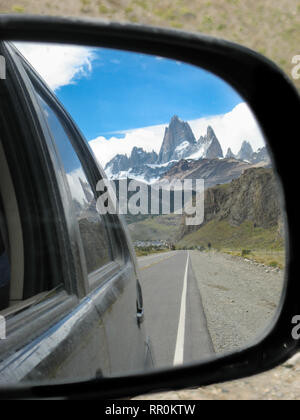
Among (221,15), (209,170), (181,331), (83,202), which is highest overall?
(221,15)

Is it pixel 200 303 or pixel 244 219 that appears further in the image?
pixel 244 219

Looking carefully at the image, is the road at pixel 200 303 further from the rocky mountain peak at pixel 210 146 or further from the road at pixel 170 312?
the rocky mountain peak at pixel 210 146

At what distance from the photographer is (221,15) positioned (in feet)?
102

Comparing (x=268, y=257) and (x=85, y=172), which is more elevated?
(x=85, y=172)

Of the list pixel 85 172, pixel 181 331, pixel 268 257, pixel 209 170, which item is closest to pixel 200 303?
pixel 181 331

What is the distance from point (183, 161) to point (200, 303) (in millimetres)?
581

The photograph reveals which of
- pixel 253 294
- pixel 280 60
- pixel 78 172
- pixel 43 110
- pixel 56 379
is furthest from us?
pixel 280 60

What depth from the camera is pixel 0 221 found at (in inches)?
60.4

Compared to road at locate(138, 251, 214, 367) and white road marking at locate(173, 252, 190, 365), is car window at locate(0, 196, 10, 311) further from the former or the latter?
white road marking at locate(173, 252, 190, 365)

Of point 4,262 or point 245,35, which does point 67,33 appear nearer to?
point 4,262

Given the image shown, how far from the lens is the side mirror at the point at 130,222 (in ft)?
4.42

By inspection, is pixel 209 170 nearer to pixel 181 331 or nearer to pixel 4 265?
pixel 181 331
